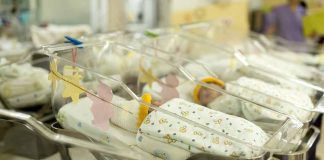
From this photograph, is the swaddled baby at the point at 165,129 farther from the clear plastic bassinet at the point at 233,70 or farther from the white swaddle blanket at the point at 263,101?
the clear plastic bassinet at the point at 233,70

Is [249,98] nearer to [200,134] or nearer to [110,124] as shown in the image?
[200,134]

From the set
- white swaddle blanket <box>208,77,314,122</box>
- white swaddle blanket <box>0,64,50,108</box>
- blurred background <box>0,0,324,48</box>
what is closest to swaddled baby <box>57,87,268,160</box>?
white swaddle blanket <box>208,77,314,122</box>

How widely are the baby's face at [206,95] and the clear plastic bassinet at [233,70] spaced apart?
4cm

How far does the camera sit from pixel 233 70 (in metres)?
1.91

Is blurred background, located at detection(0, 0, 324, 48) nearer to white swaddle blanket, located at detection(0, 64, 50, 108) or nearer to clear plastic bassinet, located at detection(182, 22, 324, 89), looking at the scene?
white swaddle blanket, located at detection(0, 64, 50, 108)

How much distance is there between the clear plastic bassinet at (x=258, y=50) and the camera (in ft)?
6.64

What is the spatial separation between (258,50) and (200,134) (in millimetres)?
1568

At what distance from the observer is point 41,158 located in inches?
48.0

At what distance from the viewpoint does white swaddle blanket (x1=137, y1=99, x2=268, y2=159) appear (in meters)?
1.04

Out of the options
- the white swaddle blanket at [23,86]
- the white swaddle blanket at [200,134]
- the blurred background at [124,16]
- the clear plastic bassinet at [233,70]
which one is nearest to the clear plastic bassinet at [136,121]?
the white swaddle blanket at [200,134]

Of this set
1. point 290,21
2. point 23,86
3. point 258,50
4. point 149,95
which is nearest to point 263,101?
point 149,95

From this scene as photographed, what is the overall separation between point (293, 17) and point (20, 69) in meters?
3.04

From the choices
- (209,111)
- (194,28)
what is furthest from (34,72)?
(194,28)

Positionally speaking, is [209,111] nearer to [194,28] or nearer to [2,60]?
[2,60]
